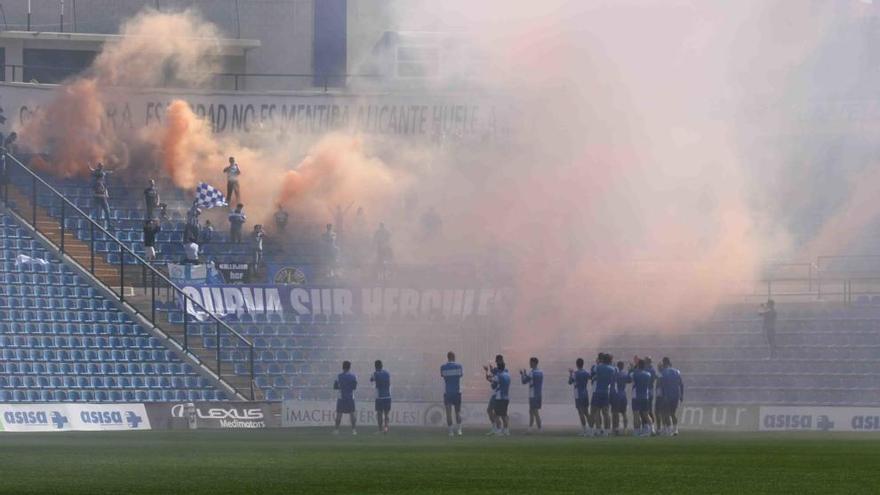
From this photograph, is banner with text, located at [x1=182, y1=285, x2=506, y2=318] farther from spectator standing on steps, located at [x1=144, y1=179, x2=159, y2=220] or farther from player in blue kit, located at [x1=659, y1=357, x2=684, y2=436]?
player in blue kit, located at [x1=659, y1=357, x2=684, y2=436]

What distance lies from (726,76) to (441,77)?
33.3 ft

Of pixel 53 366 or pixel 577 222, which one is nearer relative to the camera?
pixel 53 366

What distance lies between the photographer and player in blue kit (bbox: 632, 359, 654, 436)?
1519 inches

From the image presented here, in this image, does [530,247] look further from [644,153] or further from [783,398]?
[783,398]

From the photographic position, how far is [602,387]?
38031mm

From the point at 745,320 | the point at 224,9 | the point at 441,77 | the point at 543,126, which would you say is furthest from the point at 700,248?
the point at 224,9

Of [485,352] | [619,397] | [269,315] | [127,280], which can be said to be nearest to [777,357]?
[485,352]

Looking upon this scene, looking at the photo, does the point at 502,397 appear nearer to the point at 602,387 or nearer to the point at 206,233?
the point at 602,387

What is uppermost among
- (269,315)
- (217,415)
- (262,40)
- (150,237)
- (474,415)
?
(262,40)

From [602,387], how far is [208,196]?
1769 cm

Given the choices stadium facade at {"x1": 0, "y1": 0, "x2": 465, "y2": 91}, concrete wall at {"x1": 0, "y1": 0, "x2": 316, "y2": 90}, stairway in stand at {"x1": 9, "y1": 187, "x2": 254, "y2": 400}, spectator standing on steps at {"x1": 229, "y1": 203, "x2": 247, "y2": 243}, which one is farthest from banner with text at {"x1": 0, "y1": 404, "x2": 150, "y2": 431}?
concrete wall at {"x1": 0, "y1": 0, "x2": 316, "y2": 90}

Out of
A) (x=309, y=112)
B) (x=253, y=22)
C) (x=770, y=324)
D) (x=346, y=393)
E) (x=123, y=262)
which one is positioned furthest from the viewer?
(x=253, y=22)

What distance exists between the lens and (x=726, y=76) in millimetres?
46781

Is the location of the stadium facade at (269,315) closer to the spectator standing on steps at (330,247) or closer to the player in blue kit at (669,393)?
the spectator standing on steps at (330,247)
